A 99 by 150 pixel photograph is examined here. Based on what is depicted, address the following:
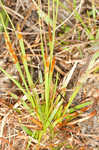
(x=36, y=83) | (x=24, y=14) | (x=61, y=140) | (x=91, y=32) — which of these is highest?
(x=24, y=14)

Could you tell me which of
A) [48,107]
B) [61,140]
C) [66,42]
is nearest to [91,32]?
[66,42]

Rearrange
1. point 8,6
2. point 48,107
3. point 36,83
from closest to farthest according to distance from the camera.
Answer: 1. point 48,107
2. point 36,83
3. point 8,6

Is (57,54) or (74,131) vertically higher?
(57,54)

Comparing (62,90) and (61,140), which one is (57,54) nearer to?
(62,90)

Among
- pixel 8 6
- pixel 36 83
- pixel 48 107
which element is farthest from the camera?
pixel 8 6

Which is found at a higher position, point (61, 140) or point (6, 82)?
point (6, 82)

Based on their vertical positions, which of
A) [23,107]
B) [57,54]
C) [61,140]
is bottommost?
[61,140]

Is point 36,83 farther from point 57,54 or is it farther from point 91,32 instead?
point 91,32

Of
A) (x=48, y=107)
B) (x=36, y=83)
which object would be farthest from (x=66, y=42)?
(x=48, y=107)

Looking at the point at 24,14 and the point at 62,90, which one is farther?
the point at 24,14
